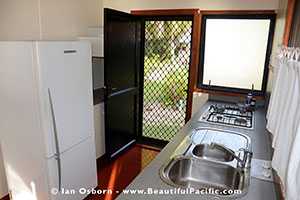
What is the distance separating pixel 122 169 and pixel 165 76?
4.82ft

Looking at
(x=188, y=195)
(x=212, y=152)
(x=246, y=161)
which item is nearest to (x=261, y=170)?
(x=246, y=161)

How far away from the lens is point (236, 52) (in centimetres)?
310

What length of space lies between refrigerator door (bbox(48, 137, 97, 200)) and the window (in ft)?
5.86

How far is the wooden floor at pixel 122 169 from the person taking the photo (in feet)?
9.38

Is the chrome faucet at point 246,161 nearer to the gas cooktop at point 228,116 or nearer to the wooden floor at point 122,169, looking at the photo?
the gas cooktop at point 228,116

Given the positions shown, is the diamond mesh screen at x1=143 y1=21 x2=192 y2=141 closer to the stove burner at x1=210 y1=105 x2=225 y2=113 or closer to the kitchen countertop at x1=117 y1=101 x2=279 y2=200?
the stove burner at x1=210 y1=105 x2=225 y2=113

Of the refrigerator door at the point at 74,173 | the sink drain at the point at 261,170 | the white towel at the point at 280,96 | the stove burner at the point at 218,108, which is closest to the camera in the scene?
the white towel at the point at 280,96

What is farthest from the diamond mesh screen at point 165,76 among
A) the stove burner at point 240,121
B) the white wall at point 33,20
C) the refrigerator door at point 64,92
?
the refrigerator door at point 64,92

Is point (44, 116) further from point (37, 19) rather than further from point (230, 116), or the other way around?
point (230, 116)

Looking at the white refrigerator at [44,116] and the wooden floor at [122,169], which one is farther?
the wooden floor at [122,169]

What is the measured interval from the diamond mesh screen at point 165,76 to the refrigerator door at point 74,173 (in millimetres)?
1499

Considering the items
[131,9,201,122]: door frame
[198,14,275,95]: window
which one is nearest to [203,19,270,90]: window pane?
[198,14,275,95]: window

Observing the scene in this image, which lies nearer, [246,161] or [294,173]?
[294,173]

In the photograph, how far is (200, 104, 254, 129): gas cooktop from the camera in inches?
94.6
